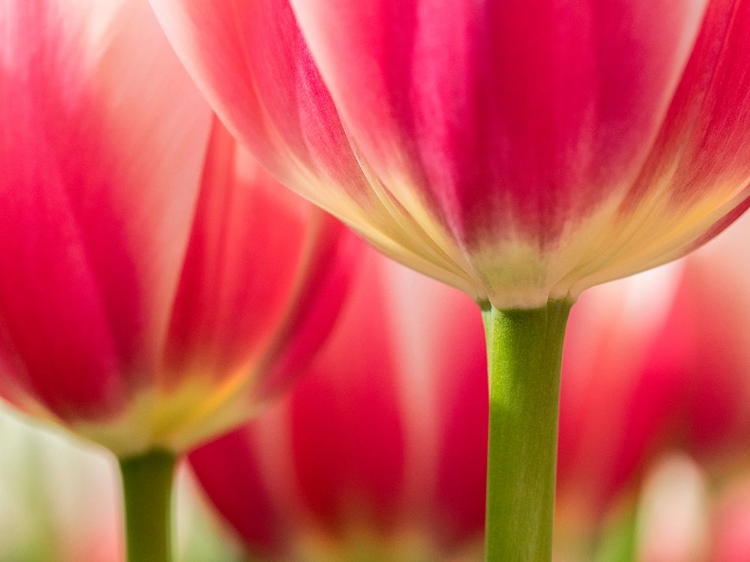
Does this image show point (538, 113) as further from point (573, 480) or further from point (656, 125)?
point (573, 480)

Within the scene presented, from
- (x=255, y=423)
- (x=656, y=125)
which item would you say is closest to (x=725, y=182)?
(x=656, y=125)

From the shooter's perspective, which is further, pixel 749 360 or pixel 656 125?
pixel 749 360

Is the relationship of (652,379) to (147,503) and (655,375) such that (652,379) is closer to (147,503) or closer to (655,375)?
(655,375)

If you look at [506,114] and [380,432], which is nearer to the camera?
[506,114]

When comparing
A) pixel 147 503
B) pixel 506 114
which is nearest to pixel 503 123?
pixel 506 114

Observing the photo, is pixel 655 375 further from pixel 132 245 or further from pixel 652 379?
pixel 132 245

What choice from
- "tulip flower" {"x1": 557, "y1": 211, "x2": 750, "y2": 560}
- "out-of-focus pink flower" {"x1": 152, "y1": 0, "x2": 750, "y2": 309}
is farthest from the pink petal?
"tulip flower" {"x1": 557, "y1": 211, "x2": 750, "y2": 560}

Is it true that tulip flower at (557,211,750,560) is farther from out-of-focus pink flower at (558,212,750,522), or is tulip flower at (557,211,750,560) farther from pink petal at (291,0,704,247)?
pink petal at (291,0,704,247)
